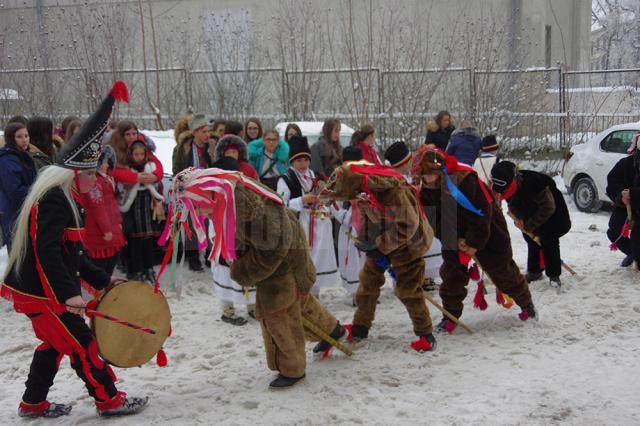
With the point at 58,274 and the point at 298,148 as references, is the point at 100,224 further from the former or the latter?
the point at 58,274

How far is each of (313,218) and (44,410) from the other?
10.0 feet

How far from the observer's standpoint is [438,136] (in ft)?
35.2

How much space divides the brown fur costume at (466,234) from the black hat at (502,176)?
224 mm

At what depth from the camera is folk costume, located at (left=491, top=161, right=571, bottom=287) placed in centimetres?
660

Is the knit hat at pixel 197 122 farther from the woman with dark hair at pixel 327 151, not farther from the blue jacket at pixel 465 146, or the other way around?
the blue jacket at pixel 465 146

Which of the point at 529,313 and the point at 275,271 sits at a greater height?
the point at 275,271

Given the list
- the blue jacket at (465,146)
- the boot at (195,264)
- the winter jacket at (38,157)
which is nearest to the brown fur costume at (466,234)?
the boot at (195,264)

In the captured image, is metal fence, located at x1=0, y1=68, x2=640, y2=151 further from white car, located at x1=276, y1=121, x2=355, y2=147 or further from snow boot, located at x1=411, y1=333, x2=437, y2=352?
→ snow boot, located at x1=411, y1=333, x2=437, y2=352

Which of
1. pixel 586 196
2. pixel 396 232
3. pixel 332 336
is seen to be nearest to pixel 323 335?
pixel 332 336

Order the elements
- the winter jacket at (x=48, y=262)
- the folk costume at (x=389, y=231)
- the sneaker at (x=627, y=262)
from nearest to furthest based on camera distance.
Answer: the winter jacket at (x=48, y=262) → the folk costume at (x=389, y=231) → the sneaker at (x=627, y=262)

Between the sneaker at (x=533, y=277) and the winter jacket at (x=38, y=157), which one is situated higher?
the winter jacket at (x=38, y=157)

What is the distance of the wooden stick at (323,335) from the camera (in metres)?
5.07

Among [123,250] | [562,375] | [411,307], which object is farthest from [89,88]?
[562,375]

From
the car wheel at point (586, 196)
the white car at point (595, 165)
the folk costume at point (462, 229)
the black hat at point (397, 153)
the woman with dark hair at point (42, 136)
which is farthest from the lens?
the car wheel at point (586, 196)
